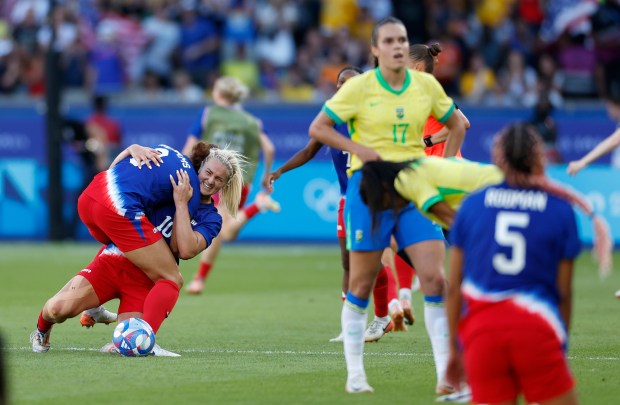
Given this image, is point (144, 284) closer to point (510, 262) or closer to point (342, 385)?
point (342, 385)

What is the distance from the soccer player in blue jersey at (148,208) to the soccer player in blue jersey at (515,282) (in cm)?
395

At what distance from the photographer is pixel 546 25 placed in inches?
993

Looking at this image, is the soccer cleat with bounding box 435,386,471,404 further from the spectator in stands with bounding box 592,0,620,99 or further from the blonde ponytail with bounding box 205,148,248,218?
the spectator in stands with bounding box 592,0,620,99

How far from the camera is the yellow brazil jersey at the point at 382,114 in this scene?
27.1 feet

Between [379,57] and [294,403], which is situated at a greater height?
[379,57]

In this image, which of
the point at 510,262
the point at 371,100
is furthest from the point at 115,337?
the point at 510,262

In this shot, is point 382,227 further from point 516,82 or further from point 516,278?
point 516,82

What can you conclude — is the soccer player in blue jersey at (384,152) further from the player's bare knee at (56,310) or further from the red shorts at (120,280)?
the player's bare knee at (56,310)

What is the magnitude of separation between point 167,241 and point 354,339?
A: 2.45m

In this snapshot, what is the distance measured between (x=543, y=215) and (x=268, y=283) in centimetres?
1065

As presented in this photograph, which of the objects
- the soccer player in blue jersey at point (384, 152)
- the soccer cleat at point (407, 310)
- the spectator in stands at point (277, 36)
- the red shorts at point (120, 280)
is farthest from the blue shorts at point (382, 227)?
the spectator in stands at point (277, 36)

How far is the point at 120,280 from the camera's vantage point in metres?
10.0

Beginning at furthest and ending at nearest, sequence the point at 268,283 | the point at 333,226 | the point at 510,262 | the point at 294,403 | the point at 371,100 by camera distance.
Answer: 1. the point at 333,226
2. the point at 268,283
3. the point at 371,100
4. the point at 294,403
5. the point at 510,262

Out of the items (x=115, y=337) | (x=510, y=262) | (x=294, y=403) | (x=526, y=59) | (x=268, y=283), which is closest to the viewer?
(x=510, y=262)
